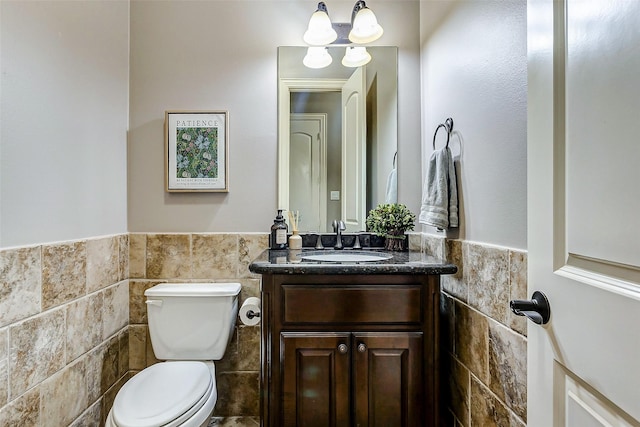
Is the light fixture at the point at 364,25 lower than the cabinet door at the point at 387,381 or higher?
higher

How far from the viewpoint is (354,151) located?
1.92 m

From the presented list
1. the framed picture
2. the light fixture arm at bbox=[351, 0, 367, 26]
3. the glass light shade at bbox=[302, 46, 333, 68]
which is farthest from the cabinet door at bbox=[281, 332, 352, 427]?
the light fixture arm at bbox=[351, 0, 367, 26]

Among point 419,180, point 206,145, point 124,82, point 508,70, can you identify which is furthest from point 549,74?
point 124,82

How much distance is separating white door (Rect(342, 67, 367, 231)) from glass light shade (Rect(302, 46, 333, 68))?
0.56 ft

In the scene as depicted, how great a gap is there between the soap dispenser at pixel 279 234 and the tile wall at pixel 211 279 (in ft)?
0.35

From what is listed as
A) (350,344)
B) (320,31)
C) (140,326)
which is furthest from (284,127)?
(140,326)

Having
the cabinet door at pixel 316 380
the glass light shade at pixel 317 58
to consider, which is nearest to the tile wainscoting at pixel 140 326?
the cabinet door at pixel 316 380

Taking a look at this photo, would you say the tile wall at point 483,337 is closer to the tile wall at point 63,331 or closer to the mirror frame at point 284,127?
the mirror frame at point 284,127

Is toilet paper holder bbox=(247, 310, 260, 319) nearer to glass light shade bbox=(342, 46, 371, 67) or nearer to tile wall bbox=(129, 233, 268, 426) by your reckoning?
tile wall bbox=(129, 233, 268, 426)

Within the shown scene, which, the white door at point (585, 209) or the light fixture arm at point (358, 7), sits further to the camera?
the light fixture arm at point (358, 7)

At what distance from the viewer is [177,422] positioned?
1.19m

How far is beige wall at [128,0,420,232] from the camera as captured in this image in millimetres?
1854


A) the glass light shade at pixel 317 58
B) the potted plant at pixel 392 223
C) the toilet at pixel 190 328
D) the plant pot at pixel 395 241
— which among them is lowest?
the toilet at pixel 190 328

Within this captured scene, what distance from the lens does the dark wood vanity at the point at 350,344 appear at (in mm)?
1247
